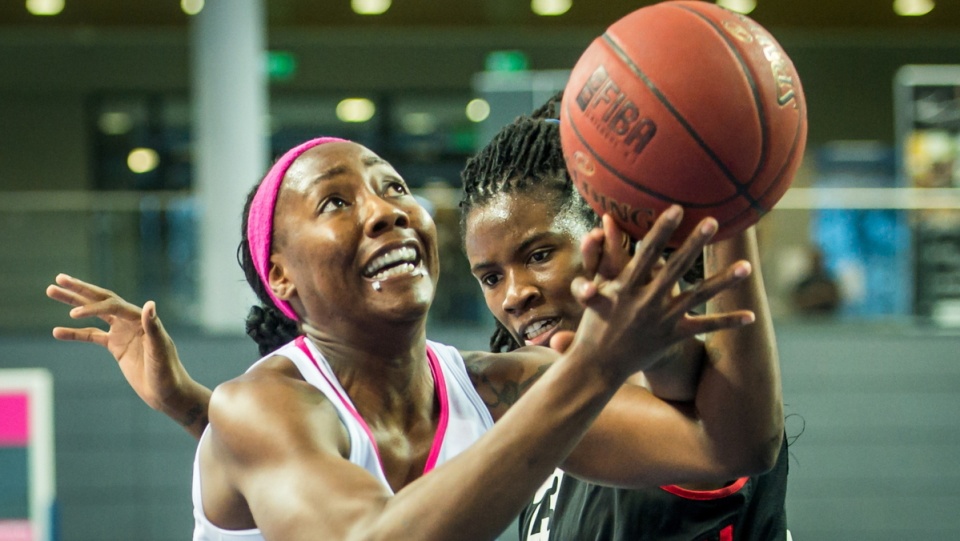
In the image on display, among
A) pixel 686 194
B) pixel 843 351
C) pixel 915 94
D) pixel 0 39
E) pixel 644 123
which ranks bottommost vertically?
pixel 843 351

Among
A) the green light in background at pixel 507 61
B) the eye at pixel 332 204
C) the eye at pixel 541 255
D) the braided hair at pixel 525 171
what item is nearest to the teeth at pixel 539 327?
the eye at pixel 541 255

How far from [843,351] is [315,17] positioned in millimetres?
6379

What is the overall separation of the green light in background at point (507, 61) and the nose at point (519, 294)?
30.5ft

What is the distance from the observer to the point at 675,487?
2.13 meters

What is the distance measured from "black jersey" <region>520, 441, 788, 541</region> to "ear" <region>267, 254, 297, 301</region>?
2.32ft

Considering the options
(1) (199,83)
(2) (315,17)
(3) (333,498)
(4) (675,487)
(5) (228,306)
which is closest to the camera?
(3) (333,498)

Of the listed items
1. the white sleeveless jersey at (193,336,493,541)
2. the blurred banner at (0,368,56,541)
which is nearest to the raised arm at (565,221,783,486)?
the white sleeveless jersey at (193,336,493,541)

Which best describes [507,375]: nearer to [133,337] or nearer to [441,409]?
[441,409]

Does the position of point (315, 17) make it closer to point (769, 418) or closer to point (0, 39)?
point (0, 39)

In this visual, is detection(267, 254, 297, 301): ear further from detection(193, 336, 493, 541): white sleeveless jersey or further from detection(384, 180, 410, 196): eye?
detection(384, 180, 410, 196): eye

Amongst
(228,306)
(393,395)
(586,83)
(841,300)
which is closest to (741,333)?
(586,83)

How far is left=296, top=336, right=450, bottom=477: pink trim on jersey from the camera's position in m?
1.98

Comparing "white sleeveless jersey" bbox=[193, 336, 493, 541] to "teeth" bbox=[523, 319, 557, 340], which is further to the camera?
"teeth" bbox=[523, 319, 557, 340]

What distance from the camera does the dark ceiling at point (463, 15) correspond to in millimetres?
10203
